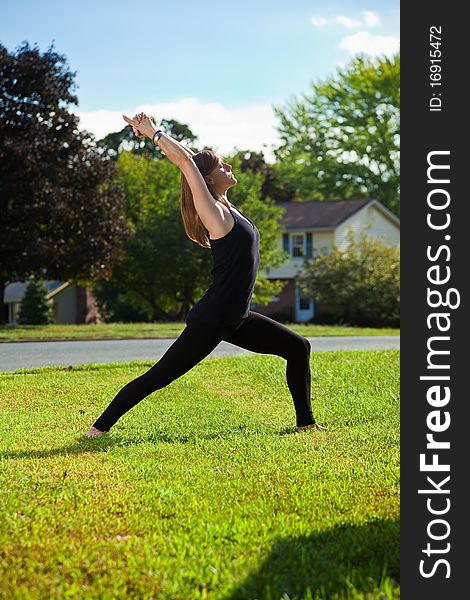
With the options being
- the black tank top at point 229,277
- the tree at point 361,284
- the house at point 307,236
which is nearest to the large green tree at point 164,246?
the tree at point 361,284

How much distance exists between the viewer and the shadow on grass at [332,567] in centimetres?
325

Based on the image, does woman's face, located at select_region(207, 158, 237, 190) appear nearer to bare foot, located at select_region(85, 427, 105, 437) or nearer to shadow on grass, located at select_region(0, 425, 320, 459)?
shadow on grass, located at select_region(0, 425, 320, 459)

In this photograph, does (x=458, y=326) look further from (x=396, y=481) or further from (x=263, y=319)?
(x=263, y=319)

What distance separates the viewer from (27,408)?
8.06 m

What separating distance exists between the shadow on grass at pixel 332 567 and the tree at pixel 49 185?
21.1 m

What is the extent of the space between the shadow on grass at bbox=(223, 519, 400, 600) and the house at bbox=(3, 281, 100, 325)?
142 feet

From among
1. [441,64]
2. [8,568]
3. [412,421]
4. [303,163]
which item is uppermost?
[303,163]

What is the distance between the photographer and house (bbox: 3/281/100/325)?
156 feet

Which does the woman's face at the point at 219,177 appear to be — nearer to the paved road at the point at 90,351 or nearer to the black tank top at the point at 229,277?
the black tank top at the point at 229,277

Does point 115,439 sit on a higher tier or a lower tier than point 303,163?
lower

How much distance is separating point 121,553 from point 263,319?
3058mm

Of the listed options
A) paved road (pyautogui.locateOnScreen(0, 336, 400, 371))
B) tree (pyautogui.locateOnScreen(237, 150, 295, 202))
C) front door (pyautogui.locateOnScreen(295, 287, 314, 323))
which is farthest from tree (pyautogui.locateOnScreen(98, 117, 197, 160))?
paved road (pyautogui.locateOnScreen(0, 336, 400, 371))

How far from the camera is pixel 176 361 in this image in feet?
20.0

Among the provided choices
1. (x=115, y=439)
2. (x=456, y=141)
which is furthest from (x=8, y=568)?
(x=115, y=439)
